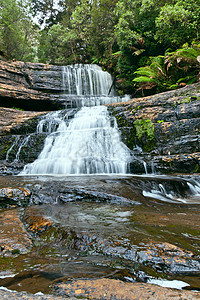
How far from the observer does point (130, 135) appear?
7.21 m

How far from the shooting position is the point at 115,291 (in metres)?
1.12

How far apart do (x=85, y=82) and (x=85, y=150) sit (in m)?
9.39

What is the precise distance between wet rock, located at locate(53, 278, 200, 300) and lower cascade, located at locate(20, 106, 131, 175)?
4.80 metres

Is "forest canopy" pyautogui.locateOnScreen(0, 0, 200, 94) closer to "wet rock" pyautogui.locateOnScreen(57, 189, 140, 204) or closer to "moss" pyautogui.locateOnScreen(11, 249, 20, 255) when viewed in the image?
"wet rock" pyautogui.locateOnScreen(57, 189, 140, 204)

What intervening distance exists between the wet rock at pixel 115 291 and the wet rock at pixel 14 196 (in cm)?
267

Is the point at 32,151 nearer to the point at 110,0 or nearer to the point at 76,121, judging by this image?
the point at 76,121

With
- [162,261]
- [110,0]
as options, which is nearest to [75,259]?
[162,261]

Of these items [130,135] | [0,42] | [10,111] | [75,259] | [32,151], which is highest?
[0,42]

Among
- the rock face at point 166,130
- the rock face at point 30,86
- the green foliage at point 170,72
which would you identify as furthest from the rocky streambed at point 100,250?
the rock face at point 30,86

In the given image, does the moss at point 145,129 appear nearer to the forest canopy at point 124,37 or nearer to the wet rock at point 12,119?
the forest canopy at point 124,37

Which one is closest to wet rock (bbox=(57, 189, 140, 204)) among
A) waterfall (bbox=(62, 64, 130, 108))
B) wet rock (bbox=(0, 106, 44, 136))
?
wet rock (bbox=(0, 106, 44, 136))

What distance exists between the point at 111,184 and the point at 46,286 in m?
3.15

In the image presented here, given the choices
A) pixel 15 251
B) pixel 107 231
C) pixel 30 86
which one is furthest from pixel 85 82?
pixel 15 251

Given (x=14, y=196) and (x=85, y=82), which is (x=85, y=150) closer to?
(x=14, y=196)
